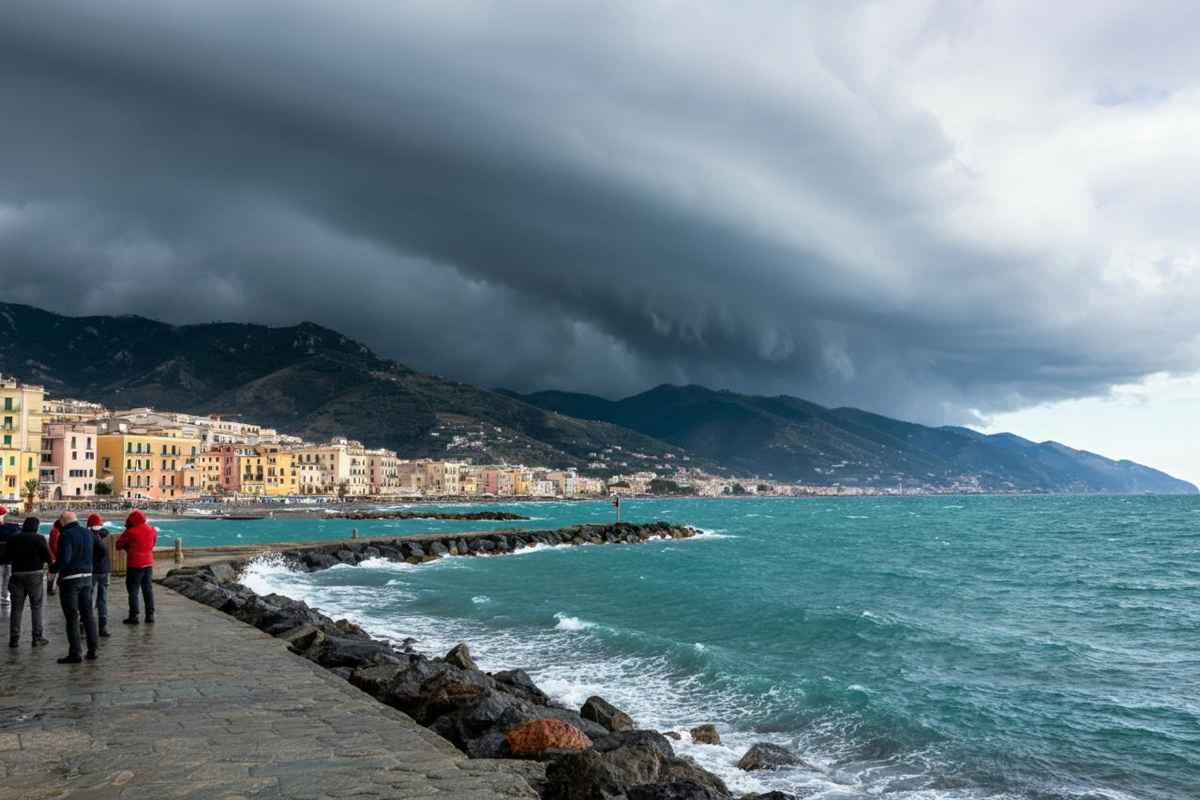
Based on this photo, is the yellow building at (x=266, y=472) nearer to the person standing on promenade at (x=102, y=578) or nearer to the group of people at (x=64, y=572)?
the person standing on promenade at (x=102, y=578)

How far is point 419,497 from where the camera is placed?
194250 mm

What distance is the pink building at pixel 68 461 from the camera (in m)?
110

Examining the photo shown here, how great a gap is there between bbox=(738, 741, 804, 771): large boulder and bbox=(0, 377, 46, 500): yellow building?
342ft

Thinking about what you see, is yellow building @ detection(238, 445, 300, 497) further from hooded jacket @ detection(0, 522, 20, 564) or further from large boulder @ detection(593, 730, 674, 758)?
large boulder @ detection(593, 730, 674, 758)

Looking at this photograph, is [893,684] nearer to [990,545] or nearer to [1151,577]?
[1151,577]

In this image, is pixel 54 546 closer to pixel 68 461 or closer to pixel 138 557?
pixel 138 557

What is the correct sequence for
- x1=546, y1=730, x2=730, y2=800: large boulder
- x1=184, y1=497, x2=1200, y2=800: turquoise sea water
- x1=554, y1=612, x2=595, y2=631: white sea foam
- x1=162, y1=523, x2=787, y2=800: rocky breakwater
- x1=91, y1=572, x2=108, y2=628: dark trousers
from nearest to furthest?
x1=546, y1=730, x2=730, y2=800: large boulder → x1=162, y1=523, x2=787, y2=800: rocky breakwater → x1=184, y1=497, x2=1200, y2=800: turquoise sea water → x1=91, y1=572, x2=108, y2=628: dark trousers → x1=554, y1=612, x2=595, y2=631: white sea foam

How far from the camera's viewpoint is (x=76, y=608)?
42.2ft

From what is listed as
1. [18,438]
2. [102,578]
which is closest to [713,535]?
[102,578]

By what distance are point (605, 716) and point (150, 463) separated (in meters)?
131

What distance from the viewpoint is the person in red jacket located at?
16.3 m

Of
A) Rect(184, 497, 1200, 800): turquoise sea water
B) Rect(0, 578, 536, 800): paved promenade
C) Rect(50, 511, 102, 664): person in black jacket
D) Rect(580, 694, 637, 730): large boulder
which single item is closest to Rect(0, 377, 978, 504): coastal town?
Rect(184, 497, 1200, 800): turquoise sea water

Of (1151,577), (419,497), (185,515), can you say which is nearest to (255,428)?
(419,497)

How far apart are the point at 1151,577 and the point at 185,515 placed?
99.9 meters
